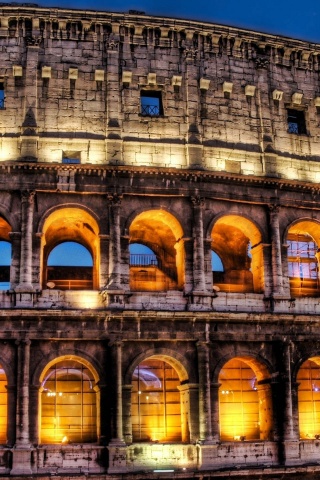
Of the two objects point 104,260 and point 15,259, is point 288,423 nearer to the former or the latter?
point 104,260

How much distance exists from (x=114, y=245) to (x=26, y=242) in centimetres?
283

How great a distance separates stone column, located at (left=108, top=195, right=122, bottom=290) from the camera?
24797mm

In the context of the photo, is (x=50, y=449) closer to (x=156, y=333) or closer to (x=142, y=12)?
(x=156, y=333)

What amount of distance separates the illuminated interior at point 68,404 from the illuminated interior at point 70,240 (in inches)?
114

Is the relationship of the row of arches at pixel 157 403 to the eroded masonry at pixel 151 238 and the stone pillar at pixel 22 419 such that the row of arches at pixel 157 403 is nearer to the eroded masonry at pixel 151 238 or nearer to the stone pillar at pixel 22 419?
→ the eroded masonry at pixel 151 238

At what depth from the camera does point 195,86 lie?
2752cm

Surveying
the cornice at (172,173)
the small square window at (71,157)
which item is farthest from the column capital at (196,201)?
the small square window at (71,157)

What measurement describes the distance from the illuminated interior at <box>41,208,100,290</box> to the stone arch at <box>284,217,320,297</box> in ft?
24.2

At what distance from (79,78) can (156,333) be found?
9.31 m

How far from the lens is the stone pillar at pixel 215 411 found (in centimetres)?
2437

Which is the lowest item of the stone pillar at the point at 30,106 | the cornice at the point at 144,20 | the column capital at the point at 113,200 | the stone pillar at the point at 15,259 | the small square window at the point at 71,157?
the stone pillar at the point at 15,259

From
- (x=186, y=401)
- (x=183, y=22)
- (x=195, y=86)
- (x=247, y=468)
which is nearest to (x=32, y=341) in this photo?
(x=186, y=401)

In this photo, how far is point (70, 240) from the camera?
28.7m

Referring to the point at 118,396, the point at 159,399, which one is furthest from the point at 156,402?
the point at 118,396
